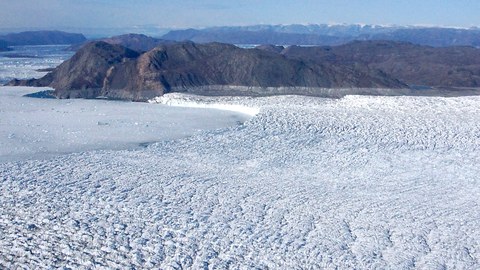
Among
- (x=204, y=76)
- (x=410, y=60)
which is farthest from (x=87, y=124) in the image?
(x=410, y=60)

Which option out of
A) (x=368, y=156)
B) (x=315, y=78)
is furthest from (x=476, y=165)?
(x=315, y=78)

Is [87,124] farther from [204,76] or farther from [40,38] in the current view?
[40,38]

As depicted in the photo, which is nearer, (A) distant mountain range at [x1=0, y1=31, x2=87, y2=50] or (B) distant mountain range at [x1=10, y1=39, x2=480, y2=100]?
(B) distant mountain range at [x1=10, y1=39, x2=480, y2=100]

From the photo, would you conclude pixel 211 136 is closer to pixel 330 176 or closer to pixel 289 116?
pixel 289 116

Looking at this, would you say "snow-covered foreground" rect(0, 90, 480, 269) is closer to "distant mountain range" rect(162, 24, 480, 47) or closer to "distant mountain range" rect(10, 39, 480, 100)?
"distant mountain range" rect(10, 39, 480, 100)

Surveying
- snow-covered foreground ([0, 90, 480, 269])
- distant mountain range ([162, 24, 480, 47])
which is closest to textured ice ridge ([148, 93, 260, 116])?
snow-covered foreground ([0, 90, 480, 269])

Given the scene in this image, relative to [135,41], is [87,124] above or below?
above
